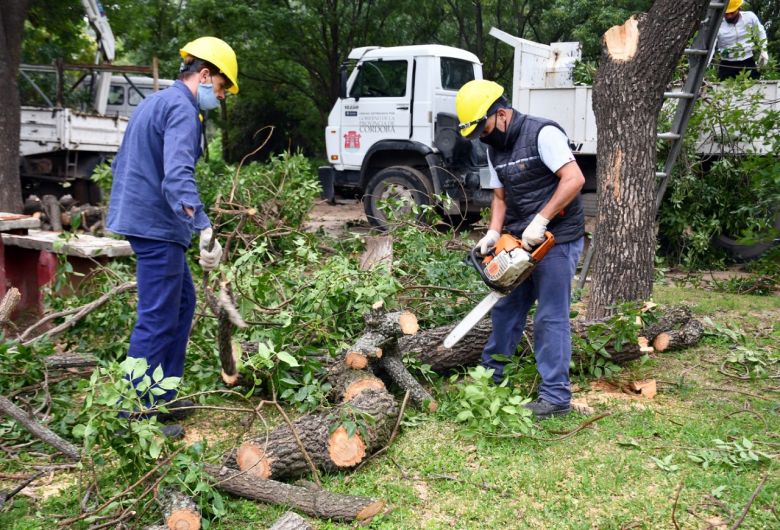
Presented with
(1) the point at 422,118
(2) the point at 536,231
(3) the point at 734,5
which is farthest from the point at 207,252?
(3) the point at 734,5

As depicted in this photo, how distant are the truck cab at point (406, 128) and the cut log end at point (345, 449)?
19.3 ft

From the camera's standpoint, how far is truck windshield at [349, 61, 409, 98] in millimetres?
9531

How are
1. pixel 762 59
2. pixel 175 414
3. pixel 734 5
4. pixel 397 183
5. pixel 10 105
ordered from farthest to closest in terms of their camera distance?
1. pixel 397 183
2. pixel 10 105
3. pixel 762 59
4. pixel 734 5
5. pixel 175 414

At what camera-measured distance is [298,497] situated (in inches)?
117

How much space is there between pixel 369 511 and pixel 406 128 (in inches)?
283

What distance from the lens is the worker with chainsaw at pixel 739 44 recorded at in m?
Answer: 7.43

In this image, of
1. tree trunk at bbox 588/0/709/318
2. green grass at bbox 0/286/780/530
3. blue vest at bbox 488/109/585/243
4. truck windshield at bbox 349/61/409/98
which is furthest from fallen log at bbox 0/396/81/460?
truck windshield at bbox 349/61/409/98

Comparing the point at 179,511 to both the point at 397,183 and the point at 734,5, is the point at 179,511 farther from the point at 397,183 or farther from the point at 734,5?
the point at 734,5

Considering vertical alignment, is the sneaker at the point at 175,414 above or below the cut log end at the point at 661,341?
below

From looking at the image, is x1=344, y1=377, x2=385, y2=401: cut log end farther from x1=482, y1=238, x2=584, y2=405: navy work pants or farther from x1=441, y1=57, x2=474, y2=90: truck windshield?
x1=441, y1=57, x2=474, y2=90: truck windshield

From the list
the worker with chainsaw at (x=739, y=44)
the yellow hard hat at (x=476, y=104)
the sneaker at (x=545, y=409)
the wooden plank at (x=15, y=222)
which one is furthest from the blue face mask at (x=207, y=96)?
the worker with chainsaw at (x=739, y=44)

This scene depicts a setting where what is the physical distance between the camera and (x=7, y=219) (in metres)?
5.40

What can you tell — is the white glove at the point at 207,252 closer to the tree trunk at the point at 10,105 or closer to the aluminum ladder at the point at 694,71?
the aluminum ladder at the point at 694,71

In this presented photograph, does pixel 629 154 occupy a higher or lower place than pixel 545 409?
higher
